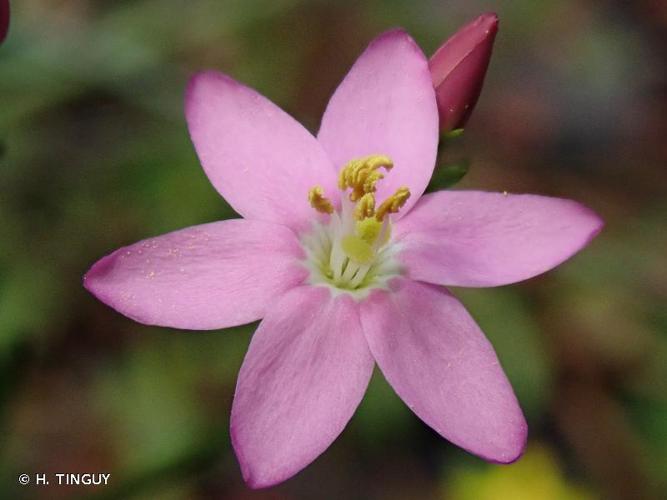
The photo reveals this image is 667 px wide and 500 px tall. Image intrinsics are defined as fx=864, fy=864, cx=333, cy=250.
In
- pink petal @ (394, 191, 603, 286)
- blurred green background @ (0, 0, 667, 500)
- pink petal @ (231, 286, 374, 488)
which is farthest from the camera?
blurred green background @ (0, 0, 667, 500)

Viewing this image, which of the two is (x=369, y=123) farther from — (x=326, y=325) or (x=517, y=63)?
(x=517, y=63)

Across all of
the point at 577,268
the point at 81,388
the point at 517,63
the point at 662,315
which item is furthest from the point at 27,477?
the point at 517,63

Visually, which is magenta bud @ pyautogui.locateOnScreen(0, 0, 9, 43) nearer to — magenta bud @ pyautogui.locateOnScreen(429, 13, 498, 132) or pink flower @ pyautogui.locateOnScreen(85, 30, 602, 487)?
pink flower @ pyautogui.locateOnScreen(85, 30, 602, 487)

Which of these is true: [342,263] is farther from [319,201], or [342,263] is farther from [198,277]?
[198,277]

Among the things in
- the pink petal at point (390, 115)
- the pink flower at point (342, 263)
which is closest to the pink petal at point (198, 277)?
the pink flower at point (342, 263)

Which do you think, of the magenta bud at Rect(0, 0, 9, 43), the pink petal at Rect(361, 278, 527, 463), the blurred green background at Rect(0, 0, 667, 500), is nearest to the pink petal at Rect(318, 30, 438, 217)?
the pink petal at Rect(361, 278, 527, 463)

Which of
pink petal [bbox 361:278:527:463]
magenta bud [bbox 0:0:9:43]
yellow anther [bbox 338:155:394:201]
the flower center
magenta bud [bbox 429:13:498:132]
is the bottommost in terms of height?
pink petal [bbox 361:278:527:463]
